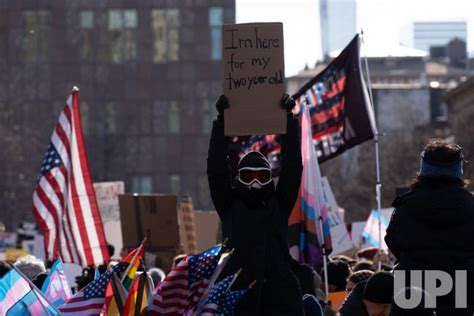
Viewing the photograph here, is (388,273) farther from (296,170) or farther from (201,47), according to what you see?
(201,47)

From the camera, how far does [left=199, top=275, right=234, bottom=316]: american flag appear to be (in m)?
A: 8.12

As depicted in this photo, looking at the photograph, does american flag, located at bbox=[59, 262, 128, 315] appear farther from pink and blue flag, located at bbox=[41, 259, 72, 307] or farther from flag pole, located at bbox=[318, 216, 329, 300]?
flag pole, located at bbox=[318, 216, 329, 300]

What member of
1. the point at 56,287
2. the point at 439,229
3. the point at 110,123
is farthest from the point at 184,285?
the point at 110,123

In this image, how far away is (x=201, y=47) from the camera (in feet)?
235

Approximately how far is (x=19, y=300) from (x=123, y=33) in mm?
63696

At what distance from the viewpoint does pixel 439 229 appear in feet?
25.4

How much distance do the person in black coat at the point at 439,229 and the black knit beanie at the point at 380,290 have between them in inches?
28.6

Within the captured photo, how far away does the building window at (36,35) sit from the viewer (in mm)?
70625

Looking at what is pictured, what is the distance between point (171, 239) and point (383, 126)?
108986mm

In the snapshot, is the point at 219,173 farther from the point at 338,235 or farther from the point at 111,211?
the point at 111,211

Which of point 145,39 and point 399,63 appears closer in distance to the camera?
point 145,39

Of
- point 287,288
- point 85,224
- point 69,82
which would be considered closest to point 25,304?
point 287,288

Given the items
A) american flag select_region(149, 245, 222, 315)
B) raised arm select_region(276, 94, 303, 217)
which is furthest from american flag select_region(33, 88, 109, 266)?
american flag select_region(149, 245, 222, 315)

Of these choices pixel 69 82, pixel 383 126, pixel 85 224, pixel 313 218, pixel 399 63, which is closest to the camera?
pixel 313 218
